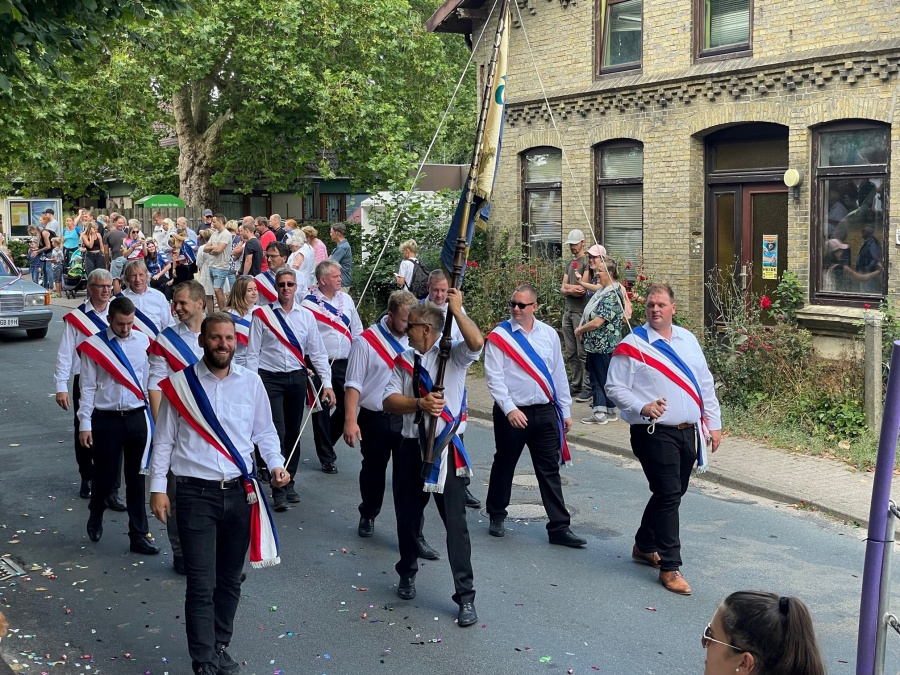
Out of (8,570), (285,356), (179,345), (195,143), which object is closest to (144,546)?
(8,570)

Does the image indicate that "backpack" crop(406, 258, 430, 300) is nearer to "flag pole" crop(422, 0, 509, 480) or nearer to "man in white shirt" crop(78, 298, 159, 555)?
"man in white shirt" crop(78, 298, 159, 555)

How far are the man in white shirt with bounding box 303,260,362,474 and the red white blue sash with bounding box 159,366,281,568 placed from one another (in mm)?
4640

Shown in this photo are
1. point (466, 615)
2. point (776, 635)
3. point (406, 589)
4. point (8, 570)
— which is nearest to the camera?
point (776, 635)

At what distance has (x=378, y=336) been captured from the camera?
8.38m

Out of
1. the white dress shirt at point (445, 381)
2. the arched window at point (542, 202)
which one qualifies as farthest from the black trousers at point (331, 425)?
the arched window at point (542, 202)

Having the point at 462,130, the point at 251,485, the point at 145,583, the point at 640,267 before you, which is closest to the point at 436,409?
the point at 251,485

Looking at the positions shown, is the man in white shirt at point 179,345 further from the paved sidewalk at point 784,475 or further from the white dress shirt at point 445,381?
the paved sidewalk at point 784,475

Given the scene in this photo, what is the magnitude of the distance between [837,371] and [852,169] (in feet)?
9.55

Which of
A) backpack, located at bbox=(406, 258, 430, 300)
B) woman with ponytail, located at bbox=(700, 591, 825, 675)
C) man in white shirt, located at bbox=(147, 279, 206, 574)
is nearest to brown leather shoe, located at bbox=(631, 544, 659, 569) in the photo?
man in white shirt, located at bbox=(147, 279, 206, 574)

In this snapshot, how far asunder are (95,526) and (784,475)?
6.03 metres

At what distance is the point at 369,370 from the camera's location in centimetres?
839

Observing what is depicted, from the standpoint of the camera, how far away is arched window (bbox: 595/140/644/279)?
17.0 meters

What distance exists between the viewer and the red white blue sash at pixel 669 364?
297 inches

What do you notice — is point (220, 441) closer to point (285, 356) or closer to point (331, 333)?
point (285, 356)
